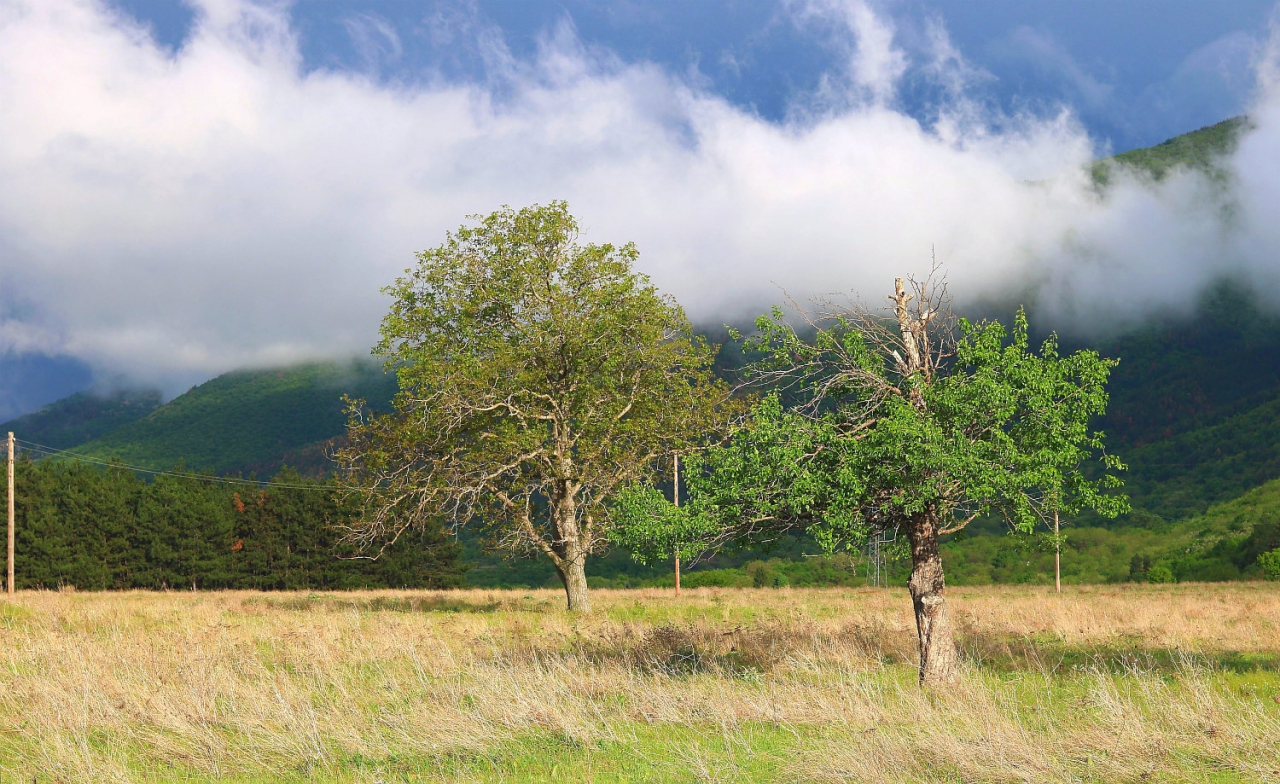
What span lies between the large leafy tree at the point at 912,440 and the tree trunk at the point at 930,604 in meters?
0.02

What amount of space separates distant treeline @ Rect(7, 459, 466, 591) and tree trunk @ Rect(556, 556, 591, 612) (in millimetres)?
40184

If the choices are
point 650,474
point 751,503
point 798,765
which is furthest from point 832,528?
point 650,474

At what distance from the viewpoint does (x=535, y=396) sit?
87.7 feet

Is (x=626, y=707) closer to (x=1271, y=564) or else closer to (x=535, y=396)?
(x=535, y=396)

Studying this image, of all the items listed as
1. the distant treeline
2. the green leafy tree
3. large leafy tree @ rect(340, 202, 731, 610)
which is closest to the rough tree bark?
the green leafy tree

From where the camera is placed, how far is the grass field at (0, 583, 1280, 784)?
842 cm

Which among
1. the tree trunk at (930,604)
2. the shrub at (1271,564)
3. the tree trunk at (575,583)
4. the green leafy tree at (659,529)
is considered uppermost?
the green leafy tree at (659,529)

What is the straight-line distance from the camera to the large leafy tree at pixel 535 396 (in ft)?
87.0

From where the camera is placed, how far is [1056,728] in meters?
10.0

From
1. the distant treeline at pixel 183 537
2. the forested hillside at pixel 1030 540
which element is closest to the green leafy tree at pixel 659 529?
the forested hillside at pixel 1030 540

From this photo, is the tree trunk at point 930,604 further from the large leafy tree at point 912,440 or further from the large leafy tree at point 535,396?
the large leafy tree at point 535,396

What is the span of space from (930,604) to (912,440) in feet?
9.29

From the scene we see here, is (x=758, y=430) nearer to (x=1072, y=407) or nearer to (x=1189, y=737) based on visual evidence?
(x=1072, y=407)

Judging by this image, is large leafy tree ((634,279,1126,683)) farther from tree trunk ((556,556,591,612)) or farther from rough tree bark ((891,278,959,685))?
tree trunk ((556,556,591,612))
